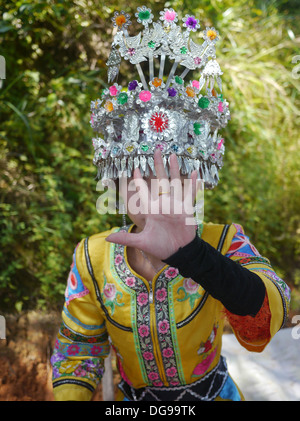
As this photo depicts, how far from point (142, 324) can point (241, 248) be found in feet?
1.30

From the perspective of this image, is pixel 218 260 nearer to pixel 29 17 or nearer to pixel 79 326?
pixel 79 326

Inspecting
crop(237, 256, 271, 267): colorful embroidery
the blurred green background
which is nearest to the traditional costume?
crop(237, 256, 271, 267): colorful embroidery

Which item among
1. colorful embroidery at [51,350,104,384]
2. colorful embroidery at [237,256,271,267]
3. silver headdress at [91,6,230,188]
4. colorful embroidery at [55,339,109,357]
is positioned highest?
silver headdress at [91,6,230,188]

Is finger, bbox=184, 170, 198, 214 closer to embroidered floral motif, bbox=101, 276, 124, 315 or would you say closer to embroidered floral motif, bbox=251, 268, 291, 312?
embroidered floral motif, bbox=251, 268, 291, 312

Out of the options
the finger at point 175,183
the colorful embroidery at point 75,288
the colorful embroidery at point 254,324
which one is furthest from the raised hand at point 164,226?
the colorful embroidery at point 75,288

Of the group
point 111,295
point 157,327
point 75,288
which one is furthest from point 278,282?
point 75,288

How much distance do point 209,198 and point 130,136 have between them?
5.80ft

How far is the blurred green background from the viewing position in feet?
7.00

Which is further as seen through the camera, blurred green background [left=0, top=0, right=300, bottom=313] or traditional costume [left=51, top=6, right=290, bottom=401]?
blurred green background [left=0, top=0, right=300, bottom=313]

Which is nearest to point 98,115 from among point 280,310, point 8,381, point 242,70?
point 280,310

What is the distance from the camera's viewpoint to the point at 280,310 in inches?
38.9

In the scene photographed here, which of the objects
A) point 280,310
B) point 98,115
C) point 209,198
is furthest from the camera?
point 209,198

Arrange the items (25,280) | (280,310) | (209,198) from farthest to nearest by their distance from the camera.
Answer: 1. (209,198)
2. (25,280)
3. (280,310)
